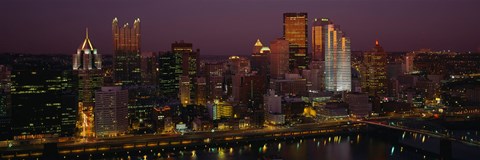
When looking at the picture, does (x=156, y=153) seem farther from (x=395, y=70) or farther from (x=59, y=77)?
(x=395, y=70)

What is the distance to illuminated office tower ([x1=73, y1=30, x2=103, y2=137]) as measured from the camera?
18.6 m

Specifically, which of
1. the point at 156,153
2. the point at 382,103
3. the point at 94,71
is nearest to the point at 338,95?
the point at 382,103

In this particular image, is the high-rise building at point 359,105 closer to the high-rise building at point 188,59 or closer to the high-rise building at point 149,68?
the high-rise building at point 188,59

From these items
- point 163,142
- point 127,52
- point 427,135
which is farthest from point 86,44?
point 427,135

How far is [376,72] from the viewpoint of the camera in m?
27.9

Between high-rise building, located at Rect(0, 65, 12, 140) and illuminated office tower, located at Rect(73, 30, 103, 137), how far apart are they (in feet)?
7.32

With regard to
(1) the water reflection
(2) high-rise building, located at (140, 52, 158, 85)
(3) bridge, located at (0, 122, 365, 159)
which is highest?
(2) high-rise building, located at (140, 52, 158, 85)

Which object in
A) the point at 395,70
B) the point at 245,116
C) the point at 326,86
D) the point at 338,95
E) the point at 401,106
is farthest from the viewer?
the point at 395,70

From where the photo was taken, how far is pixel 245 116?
20.6m

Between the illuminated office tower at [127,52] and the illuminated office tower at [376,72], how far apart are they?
12121 millimetres

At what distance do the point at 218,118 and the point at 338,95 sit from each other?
8677 millimetres

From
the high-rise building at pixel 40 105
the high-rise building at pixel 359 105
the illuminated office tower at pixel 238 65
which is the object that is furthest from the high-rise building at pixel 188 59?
the high-rise building at pixel 40 105

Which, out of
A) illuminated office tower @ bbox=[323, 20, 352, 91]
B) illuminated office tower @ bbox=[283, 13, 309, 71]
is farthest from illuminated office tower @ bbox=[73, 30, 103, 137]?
illuminated office tower @ bbox=[323, 20, 352, 91]

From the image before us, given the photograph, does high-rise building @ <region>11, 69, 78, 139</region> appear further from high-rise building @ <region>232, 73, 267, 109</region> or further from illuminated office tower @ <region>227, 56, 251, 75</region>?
illuminated office tower @ <region>227, 56, 251, 75</region>
